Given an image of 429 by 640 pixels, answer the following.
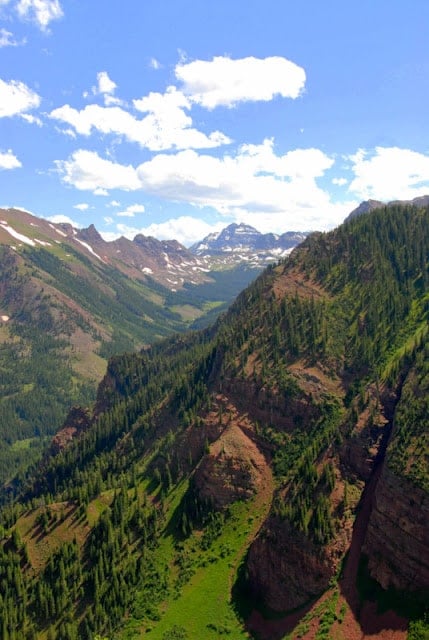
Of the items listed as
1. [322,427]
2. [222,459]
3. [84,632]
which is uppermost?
[322,427]

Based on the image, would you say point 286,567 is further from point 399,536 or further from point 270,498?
point 399,536

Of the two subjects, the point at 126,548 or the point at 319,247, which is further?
the point at 319,247

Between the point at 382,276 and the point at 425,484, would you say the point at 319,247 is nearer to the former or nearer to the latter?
the point at 382,276

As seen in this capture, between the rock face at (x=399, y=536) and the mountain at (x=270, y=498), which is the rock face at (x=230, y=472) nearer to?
the mountain at (x=270, y=498)

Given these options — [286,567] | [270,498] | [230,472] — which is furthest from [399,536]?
[230,472]

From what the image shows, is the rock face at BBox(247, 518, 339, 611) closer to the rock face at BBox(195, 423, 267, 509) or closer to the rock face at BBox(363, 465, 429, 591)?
the rock face at BBox(363, 465, 429, 591)

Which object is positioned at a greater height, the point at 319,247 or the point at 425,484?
the point at 319,247

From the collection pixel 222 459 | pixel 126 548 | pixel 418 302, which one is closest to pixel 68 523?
pixel 126 548
